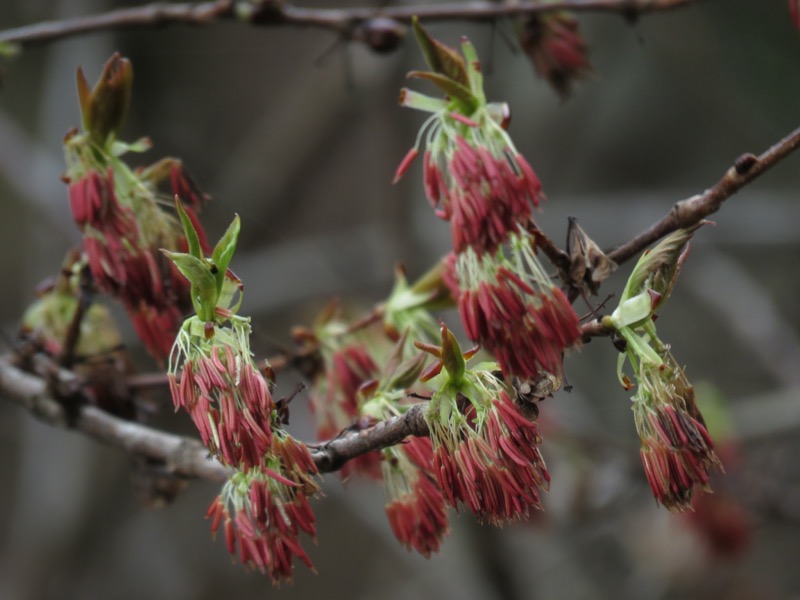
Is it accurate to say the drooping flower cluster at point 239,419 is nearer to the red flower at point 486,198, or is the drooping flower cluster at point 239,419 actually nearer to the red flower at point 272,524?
the red flower at point 272,524

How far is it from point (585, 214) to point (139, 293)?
2540 millimetres

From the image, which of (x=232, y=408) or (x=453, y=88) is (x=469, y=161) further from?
(x=232, y=408)

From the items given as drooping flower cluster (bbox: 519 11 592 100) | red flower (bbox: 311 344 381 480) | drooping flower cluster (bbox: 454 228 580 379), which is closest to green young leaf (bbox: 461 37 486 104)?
drooping flower cluster (bbox: 454 228 580 379)

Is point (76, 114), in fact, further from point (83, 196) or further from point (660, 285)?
point (660, 285)

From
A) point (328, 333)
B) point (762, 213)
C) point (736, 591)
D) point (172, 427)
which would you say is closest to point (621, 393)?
point (736, 591)

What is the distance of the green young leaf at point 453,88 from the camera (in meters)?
0.63

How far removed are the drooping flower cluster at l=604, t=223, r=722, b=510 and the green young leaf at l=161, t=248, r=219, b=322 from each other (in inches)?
10.7

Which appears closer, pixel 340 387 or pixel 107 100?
pixel 107 100

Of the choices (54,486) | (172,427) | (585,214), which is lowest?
(172,427)

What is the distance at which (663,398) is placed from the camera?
23.4 inches

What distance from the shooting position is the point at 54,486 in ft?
8.98

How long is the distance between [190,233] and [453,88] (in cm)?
22

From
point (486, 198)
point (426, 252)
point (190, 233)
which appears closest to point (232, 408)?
point (190, 233)

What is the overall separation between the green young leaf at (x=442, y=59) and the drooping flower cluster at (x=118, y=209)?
248 mm
